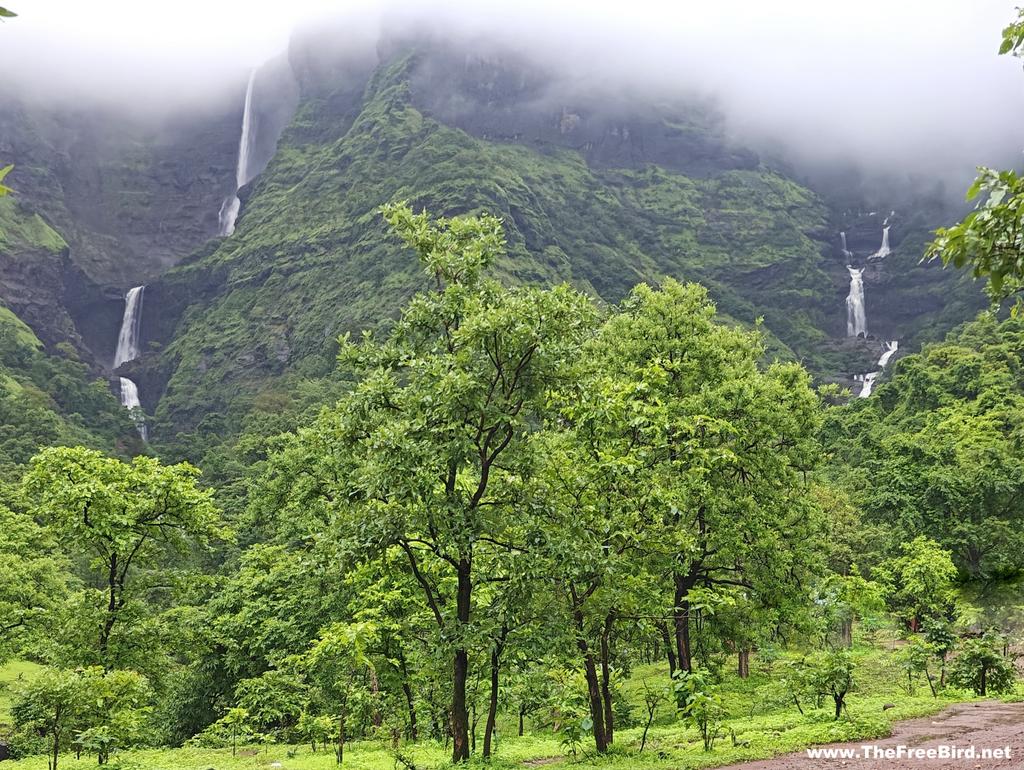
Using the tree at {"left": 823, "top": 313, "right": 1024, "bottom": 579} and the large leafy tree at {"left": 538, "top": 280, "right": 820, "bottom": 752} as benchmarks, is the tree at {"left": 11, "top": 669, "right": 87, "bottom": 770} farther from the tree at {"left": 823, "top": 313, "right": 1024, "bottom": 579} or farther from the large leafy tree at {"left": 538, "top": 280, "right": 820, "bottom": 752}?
the tree at {"left": 823, "top": 313, "right": 1024, "bottom": 579}

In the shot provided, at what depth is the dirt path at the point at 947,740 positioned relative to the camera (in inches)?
416

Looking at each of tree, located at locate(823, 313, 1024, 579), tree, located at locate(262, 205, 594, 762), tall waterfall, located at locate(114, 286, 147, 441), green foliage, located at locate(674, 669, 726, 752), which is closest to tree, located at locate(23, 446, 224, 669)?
tree, located at locate(262, 205, 594, 762)

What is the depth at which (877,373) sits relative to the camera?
134500 millimetres

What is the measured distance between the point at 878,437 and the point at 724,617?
53469 millimetres

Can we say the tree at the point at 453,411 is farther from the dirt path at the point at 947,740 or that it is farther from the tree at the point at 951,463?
the tree at the point at 951,463

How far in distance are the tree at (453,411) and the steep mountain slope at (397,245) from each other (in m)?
103

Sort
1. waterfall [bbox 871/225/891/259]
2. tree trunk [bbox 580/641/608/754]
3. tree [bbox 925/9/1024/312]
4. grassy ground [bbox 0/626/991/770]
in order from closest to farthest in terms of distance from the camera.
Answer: tree [bbox 925/9/1024/312] → tree trunk [bbox 580/641/608/754] → grassy ground [bbox 0/626/991/770] → waterfall [bbox 871/225/891/259]

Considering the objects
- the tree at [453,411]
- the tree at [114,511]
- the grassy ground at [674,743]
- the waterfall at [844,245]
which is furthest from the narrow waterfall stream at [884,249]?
the tree at [453,411]

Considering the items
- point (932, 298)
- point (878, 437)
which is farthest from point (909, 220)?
point (878, 437)

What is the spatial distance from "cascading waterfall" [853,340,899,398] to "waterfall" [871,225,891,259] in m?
34.2

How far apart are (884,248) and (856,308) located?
97.7 ft

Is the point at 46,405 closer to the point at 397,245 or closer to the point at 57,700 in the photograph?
the point at 397,245

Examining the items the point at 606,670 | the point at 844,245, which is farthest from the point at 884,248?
the point at 606,670

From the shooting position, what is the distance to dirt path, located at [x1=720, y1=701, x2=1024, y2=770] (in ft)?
34.6
